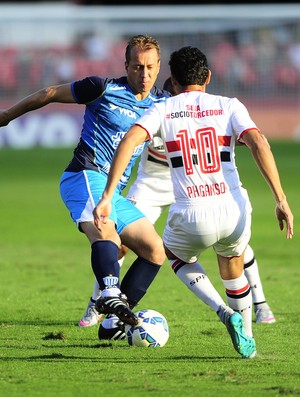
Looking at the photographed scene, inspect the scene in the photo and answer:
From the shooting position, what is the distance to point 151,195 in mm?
8953

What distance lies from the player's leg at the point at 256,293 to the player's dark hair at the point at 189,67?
236cm

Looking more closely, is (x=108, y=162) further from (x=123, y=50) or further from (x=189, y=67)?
(x=123, y=50)

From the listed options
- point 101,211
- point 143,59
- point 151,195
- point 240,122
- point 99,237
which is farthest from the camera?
point 151,195

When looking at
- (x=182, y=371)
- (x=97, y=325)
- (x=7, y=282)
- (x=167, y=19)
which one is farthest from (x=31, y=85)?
(x=182, y=371)

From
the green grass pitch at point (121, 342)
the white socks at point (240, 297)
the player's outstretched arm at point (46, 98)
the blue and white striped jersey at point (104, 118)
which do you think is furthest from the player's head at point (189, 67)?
the green grass pitch at point (121, 342)

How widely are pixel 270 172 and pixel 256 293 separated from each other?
8.60ft

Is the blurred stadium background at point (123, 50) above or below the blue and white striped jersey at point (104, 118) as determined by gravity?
below

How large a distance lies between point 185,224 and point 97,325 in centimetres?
214

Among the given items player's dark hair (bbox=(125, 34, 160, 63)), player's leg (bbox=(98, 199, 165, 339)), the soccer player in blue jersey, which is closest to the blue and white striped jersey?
the soccer player in blue jersey

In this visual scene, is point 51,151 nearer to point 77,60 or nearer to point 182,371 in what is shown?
point 77,60

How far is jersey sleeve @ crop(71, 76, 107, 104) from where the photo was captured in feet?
23.9

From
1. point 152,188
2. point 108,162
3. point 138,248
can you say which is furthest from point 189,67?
point 152,188

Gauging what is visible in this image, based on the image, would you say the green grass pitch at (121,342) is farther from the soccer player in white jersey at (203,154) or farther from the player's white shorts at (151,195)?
the player's white shorts at (151,195)

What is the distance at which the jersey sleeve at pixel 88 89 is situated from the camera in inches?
287
